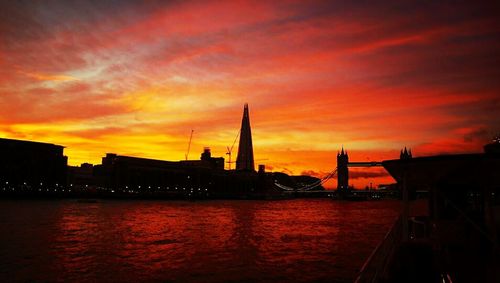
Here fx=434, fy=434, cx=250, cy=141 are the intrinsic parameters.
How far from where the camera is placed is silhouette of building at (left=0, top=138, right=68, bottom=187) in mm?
182875

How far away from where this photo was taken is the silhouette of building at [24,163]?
600ft

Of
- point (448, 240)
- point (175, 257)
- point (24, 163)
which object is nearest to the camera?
point (448, 240)

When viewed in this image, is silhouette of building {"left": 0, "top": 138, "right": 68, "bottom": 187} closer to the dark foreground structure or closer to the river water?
the river water

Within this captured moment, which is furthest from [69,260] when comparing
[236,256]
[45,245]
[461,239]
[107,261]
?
[461,239]

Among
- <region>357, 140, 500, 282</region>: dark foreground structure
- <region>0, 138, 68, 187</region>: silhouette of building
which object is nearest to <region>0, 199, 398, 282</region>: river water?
<region>357, 140, 500, 282</region>: dark foreground structure

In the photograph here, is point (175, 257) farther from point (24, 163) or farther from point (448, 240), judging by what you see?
point (24, 163)

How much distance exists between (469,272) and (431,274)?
430 centimetres

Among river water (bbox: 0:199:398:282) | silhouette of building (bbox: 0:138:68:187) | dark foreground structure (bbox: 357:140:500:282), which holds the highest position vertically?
silhouette of building (bbox: 0:138:68:187)

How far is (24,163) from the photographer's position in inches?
→ 7480

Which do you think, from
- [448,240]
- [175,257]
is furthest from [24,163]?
[448,240]

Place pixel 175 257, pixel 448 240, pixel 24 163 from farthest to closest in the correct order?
pixel 24 163
pixel 175 257
pixel 448 240

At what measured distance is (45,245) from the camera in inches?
1576

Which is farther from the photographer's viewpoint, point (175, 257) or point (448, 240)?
point (175, 257)

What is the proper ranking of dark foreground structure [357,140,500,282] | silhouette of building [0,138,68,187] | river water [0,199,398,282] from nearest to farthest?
1. dark foreground structure [357,140,500,282]
2. river water [0,199,398,282]
3. silhouette of building [0,138,68,187]
